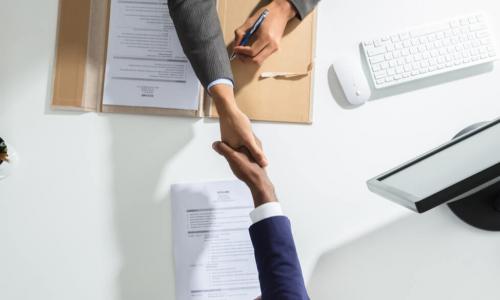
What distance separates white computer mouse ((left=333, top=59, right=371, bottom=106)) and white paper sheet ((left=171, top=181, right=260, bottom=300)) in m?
0.35

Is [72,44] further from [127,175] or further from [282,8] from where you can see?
[282,8]

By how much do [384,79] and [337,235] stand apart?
0.39m

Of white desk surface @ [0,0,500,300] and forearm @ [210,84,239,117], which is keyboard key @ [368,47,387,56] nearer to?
white desk surface @ [0,0,500,300]

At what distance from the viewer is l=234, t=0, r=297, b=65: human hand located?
1.04 metres

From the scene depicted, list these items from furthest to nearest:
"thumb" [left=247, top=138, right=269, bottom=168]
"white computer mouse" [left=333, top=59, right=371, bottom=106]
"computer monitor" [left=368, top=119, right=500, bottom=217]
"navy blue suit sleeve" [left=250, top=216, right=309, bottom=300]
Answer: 1. "white computer mouse" [left=333, top=59, right=371, bottom=106]
2. "thumb" [left=247, top=138, right=269, bottom=168]
3. "navy blue suit sleeve" [left=250, top=216, right=309, bottom=300]
4. "computer monitor" [left=368, top=119, right=500, bottom=217]

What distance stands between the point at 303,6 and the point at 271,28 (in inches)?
3.7

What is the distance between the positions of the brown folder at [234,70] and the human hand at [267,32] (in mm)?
27

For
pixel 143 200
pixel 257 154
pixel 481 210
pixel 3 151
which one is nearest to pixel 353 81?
pixel 257 154

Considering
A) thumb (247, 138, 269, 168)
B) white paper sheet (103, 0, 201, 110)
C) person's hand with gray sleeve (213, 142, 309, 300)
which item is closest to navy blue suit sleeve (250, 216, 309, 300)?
person's hand with gray sleeve (213, 142, 309, 300)

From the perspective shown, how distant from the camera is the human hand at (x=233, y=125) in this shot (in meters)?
0.98

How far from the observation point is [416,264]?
1063mm

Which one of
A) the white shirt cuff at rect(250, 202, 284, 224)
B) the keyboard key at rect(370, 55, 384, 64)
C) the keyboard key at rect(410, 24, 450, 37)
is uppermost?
the keyboard key at rect(410, 24, 450, 37)

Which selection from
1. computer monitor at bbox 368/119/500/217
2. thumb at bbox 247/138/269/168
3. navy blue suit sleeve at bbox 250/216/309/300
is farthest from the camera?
thumb at bbox 247/138/269/168

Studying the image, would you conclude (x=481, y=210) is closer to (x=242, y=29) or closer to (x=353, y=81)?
(x=353, y=81)
